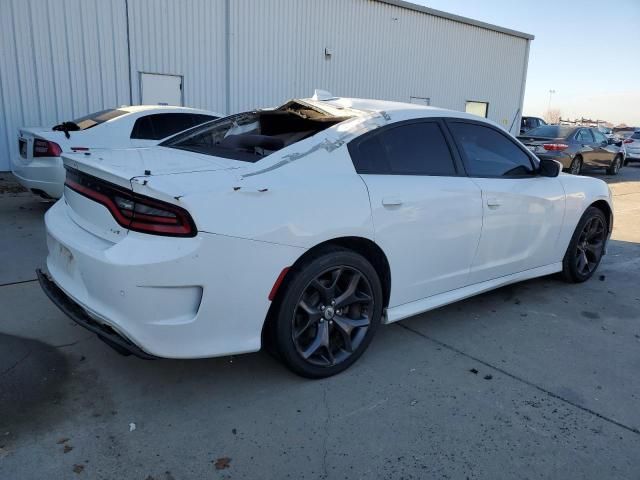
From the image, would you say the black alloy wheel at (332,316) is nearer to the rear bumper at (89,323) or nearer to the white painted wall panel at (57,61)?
the rear bumper at (89,323)

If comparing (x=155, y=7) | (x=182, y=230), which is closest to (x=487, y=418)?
(x=182, y=230)

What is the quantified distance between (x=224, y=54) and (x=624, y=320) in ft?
35.0

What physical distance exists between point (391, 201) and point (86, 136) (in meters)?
5.08

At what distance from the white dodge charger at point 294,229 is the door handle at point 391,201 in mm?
13

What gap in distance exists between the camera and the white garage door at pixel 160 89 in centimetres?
1129

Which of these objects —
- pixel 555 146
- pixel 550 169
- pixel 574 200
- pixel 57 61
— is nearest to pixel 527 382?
pixel 550 169

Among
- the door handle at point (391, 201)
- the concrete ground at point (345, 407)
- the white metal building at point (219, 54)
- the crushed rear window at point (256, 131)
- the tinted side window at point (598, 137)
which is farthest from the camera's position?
the tinted side window at point (598, 137)

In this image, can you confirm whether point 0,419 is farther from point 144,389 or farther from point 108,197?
point 108,197

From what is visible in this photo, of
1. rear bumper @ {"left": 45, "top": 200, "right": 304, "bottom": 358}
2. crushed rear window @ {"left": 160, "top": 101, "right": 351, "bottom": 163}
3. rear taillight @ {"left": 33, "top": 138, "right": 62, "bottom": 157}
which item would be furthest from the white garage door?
rear bumper @ {"left": 45, "top": 200, "right": 304, "bottom": 358}

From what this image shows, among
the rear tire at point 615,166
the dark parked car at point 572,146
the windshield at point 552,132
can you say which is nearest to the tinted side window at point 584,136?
the dark parked car at point 572,146

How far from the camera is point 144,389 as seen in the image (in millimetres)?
2865

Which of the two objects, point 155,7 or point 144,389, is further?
point 155,7

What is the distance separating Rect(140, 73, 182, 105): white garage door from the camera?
1129 centimetres

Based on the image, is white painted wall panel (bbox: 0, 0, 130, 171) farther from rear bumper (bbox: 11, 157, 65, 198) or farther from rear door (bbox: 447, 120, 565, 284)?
rear door (bbox: 447, 120, 565, 284)
